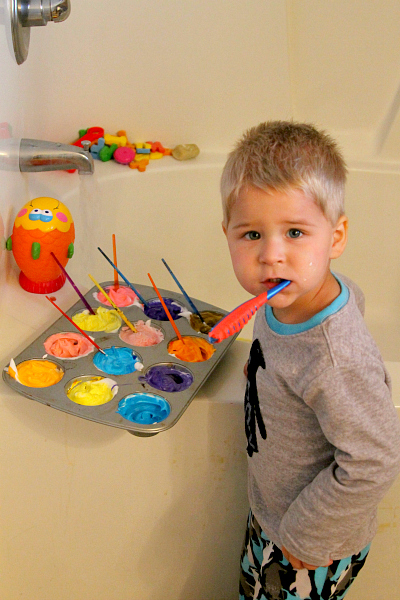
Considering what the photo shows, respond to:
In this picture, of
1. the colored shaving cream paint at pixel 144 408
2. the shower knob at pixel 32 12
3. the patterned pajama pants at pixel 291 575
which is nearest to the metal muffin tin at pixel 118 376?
the colored shaving cream paint at pixel 144 408

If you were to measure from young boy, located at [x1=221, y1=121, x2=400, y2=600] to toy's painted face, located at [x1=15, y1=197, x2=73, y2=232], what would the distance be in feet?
1.15

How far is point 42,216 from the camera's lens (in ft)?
2.92

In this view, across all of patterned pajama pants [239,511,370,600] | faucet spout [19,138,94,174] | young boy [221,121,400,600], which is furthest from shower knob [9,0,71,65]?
patterned pajama pants [239,511,370,600]

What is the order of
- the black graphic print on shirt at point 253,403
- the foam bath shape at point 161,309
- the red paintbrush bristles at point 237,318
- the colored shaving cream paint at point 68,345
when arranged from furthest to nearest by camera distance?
the foam bath shape at point 161,309 < the colored shaving cream paint at point 68,345 < the black graphic print on shirt at point 253,403 < the red paintbrush bristles at point 237,318

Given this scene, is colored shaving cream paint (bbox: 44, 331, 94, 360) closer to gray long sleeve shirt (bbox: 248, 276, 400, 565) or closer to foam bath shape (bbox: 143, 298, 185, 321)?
foam bath shape (bbox: 143, 298, 185, 321)

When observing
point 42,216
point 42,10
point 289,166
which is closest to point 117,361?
point 42,216

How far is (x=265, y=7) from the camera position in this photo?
1385 mm

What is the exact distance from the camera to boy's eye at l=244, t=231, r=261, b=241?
610 millimetres

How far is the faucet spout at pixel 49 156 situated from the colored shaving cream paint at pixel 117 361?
0.34 metres

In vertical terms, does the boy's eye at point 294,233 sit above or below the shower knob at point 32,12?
below

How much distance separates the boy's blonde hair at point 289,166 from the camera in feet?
1.92

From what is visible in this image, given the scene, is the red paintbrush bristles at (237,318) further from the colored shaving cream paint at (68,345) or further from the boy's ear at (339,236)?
the colored shaving cream paint at (68,345)

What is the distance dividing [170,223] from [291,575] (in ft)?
2.92

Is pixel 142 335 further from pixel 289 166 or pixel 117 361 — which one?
pixel 289 166
